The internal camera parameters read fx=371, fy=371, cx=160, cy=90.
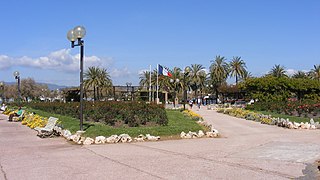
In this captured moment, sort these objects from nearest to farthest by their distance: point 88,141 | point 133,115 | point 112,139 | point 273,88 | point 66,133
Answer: point 88,141 → point 112,139 → point 66,133 → point 133,115 → point 273,88

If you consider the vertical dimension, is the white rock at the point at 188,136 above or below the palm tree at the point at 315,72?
below

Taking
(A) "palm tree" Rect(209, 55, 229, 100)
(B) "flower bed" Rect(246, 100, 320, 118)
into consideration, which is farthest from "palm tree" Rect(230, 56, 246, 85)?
(B) "flower bed" Rect(246, 100, 320, 118)

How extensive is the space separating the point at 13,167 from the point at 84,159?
171 cm

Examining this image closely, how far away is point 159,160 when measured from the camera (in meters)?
9.21

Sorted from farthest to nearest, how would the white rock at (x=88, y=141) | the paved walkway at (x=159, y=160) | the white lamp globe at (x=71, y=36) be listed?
the white lamp globe at (x=71, y=36) < the white rock at (x=88, y=141) < the paved walkway at (x=159, y=160)

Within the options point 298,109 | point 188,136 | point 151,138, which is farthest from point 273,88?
point 151,138

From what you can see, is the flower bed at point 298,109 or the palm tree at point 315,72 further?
the palm tree at point 315,72

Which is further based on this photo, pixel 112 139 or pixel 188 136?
pixel 188 136

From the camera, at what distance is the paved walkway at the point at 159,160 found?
7582mm

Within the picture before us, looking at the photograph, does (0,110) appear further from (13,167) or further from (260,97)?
(13,167)

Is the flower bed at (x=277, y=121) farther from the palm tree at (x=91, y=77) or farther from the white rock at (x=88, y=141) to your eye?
the palm tree at (x=91, y=77)

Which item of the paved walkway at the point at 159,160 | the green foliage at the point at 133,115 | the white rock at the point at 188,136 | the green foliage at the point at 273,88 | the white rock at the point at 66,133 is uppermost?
the green foliage at the point at 273,88

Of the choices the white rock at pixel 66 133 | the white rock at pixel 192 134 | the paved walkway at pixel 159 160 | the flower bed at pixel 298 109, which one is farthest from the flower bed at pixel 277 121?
the white rock at pixel 66 133

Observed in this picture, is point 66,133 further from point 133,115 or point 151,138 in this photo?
point 133,115
